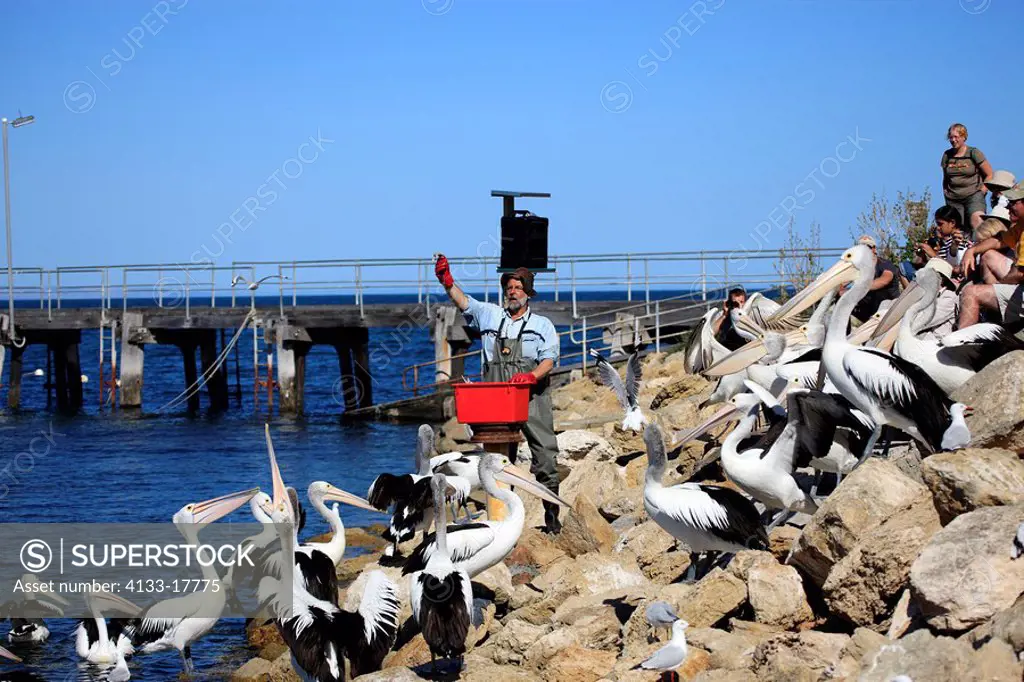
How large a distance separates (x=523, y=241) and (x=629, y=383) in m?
1.58

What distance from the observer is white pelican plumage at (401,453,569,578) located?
6.35 meters

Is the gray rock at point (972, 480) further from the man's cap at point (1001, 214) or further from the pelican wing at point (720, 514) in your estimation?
the man's cap at point (1001, 214)

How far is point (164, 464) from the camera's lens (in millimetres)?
17484

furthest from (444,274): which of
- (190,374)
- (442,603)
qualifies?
(190,374)

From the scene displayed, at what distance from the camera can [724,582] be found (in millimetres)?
5477

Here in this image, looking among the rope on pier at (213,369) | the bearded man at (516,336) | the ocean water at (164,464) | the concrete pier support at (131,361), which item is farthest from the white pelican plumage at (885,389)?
the concrete pier support at (131,361)

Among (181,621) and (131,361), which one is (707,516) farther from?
(131,361)

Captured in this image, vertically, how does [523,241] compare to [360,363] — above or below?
above

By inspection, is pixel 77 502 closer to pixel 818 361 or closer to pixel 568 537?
pixel 568 537

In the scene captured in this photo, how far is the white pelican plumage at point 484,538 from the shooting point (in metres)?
6.35

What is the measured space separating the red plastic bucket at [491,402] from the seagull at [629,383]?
5.65ft

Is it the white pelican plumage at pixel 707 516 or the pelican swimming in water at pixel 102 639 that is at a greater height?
the white pelican plumage at pixel 707 516

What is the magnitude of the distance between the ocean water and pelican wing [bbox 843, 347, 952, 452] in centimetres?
387

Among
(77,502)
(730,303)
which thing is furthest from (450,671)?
(77,502)
